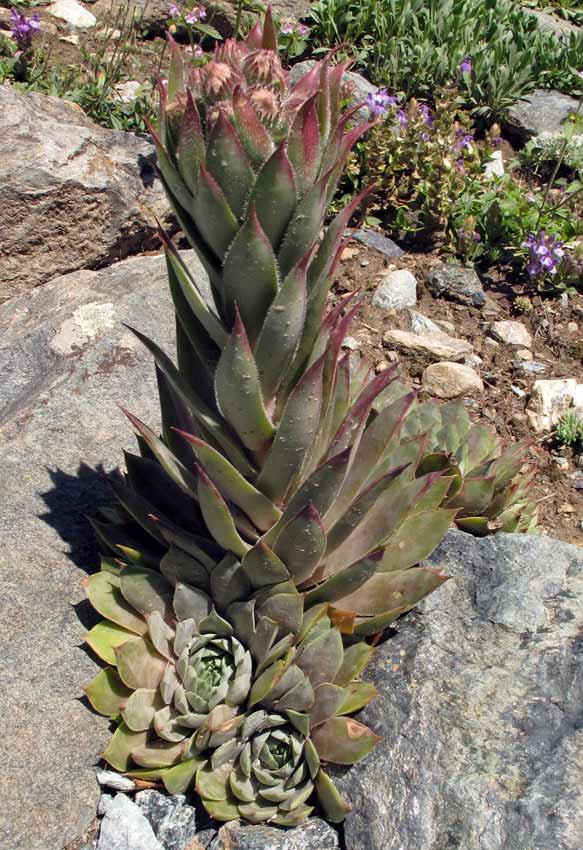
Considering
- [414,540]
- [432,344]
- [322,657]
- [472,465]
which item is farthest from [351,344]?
[322,657]

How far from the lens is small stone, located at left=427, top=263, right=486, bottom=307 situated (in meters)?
5.20

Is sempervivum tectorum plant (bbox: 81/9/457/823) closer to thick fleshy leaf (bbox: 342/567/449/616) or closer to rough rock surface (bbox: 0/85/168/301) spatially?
thick fleshy leaf (bbox: 342/567/449/616)

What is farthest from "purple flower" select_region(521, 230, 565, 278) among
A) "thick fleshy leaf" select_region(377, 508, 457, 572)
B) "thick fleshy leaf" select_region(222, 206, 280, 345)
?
"thick fleshy leaf" select_region(222, 206, 280, 345)

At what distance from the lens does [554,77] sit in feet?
23.9

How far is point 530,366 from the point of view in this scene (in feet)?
15.9

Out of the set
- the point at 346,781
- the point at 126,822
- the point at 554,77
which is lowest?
the point at 126,822

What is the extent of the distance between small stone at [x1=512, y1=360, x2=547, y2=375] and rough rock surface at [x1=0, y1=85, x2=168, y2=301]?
2.20 m

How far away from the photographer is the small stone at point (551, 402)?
455 cm

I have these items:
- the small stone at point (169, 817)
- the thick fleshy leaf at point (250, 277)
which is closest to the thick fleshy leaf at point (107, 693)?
the small stone at point (169, 817)

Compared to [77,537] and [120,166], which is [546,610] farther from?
[120,166]

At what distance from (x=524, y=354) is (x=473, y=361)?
0.32 metres

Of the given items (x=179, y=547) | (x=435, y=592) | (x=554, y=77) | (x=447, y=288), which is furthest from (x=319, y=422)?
(x=554, y=77)

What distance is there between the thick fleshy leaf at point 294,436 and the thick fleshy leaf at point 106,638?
690 millimetres

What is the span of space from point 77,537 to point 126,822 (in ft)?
3.52
